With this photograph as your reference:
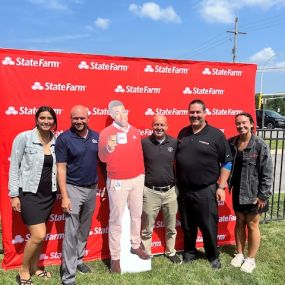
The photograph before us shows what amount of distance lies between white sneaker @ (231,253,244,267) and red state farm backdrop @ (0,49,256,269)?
0.74 metres

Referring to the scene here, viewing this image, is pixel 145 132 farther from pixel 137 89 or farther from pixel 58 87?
pixel 58 87

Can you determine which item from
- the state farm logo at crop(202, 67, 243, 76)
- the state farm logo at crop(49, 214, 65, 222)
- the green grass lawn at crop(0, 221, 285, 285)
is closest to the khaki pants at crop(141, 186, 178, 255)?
the green grass lawn at crop(0, 221, 285, 285)

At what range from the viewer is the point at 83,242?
4793mm

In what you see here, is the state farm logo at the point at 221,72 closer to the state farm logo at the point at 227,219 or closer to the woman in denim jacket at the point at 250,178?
the woman in denim jacket at the point at 250,178

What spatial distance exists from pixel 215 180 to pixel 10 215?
2.58 metres

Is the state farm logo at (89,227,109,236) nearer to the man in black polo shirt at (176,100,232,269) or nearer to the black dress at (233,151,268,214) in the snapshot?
the man in black polo shirt at (176,100,232,269)

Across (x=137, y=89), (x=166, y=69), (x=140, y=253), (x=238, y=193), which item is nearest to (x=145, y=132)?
(x=137, y=89)

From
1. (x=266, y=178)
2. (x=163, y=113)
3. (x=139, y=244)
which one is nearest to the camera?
(x=266, y=178)

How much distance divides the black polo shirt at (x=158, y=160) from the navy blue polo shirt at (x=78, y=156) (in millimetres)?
679

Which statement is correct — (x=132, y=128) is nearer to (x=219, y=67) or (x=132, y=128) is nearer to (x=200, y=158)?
(x=200, y=158)

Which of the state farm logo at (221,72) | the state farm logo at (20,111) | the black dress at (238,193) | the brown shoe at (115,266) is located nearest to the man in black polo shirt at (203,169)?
the black dress at (238,193)

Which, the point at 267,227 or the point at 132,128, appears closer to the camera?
the point at 132,128

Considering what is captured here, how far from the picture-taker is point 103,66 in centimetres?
497

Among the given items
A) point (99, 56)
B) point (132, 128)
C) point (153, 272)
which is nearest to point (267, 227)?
point (153, 272)
